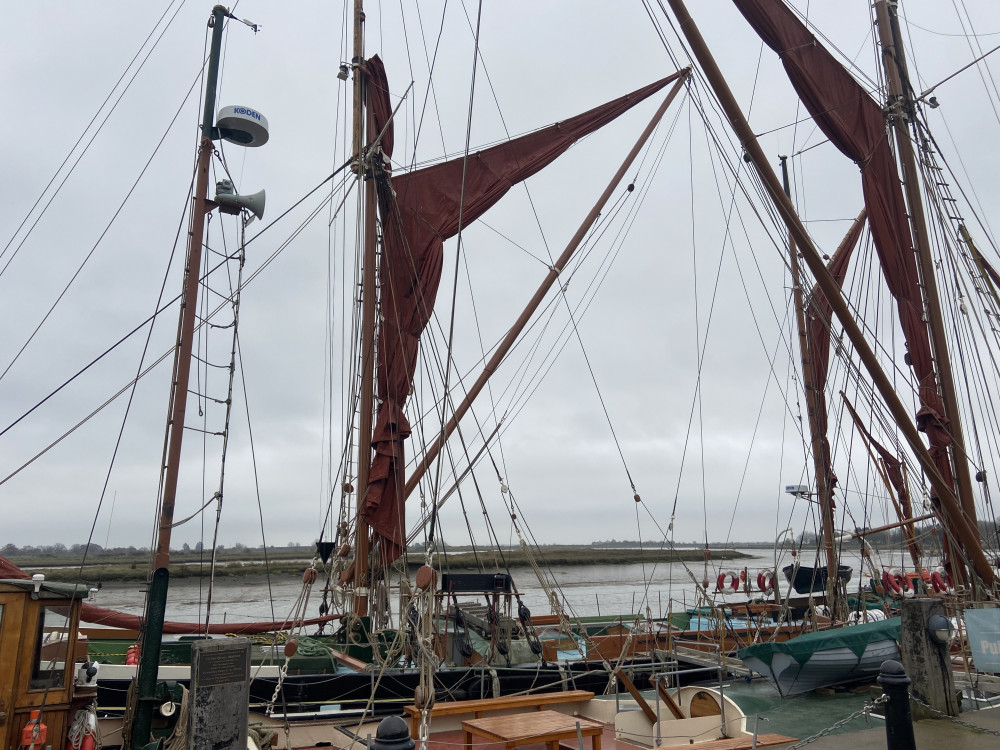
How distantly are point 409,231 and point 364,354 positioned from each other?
3.87 meters

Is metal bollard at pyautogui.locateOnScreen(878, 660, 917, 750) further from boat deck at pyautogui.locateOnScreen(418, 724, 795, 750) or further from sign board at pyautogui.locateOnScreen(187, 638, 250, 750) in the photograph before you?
sign board at pyautogui.locateOnScreen(187, 638, 250, 750)

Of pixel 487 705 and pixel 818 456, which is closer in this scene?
pixel 487 705

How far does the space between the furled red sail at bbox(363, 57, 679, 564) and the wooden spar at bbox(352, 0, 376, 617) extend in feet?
0.91

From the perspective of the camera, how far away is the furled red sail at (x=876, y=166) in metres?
13.7

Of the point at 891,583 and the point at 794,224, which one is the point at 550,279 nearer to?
the point at 794,224

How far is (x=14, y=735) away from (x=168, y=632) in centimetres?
716

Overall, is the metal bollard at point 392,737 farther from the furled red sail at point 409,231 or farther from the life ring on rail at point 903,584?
the life ring on rail at point 903,584

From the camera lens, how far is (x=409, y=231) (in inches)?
772

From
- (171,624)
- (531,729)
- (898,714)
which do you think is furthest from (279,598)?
(898,714)

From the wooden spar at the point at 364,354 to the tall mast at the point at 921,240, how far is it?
12.8 metres

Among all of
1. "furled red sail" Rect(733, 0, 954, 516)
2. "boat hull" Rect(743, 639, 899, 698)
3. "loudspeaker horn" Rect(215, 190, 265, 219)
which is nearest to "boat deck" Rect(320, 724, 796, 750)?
"boat hull" Rect(743, 639, 899, 698)

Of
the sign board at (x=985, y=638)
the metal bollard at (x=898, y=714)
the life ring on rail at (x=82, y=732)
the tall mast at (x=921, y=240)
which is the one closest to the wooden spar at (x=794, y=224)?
the tall mast at (x=921, y=240)

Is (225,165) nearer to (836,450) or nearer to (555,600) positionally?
(555,600)

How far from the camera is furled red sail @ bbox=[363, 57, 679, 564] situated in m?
16.8
